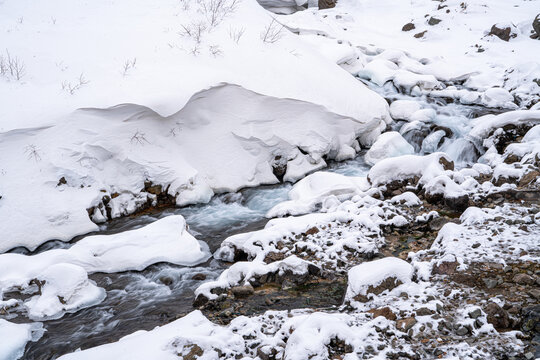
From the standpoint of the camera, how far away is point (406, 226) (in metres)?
5.88

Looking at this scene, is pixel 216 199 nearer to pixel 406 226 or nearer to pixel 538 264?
pixel 406 226

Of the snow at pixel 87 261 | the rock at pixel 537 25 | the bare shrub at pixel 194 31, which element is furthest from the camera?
the rock at pixel 537 25

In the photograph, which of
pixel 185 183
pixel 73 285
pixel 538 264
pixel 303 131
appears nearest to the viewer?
pixel 538 264

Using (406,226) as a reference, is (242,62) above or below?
above

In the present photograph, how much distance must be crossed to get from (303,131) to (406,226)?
3.65 meters

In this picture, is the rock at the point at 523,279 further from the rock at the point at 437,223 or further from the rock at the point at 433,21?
the rock at the point at 433,21

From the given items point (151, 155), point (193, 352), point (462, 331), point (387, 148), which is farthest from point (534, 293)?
point (151, 155)

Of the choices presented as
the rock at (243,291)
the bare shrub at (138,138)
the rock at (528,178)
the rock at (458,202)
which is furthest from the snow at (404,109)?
the rock at (243,291)

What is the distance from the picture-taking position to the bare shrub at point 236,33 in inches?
376

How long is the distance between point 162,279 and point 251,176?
137 inches

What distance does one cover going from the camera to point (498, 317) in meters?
3.51

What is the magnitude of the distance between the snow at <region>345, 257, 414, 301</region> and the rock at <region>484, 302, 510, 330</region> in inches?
34.2

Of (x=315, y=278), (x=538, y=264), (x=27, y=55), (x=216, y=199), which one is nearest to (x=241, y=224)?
(x=216, y=199)

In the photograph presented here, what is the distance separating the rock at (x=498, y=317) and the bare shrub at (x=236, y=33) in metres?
7.86
